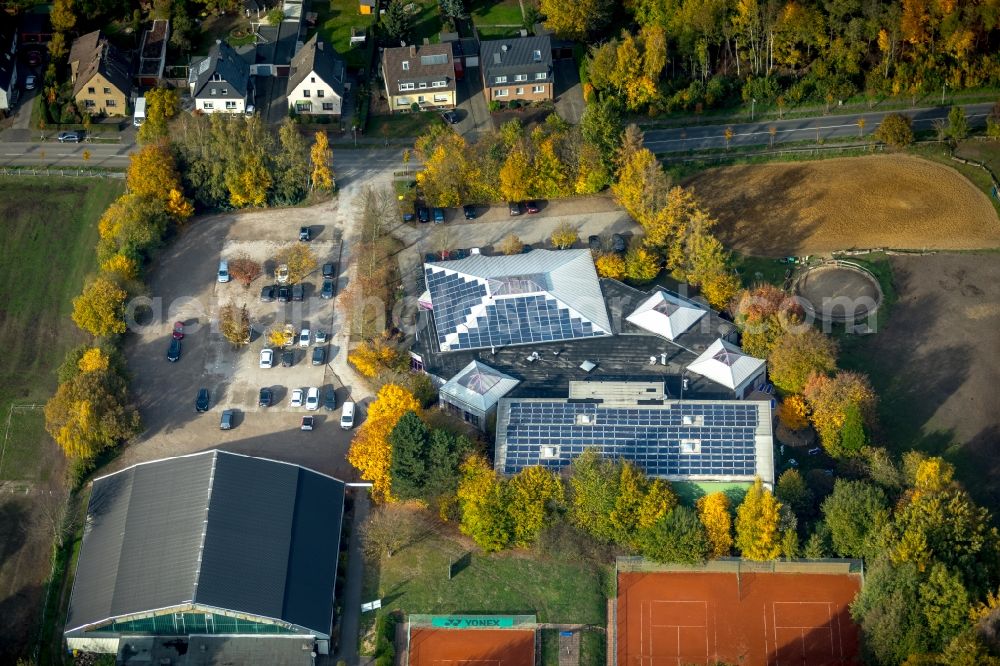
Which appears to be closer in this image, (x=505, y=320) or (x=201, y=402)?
(x=201, y=402)

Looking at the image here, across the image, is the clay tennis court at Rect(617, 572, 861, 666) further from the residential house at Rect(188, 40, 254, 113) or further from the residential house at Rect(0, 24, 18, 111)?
the residential house at Rect(0, 24, 18, 111)

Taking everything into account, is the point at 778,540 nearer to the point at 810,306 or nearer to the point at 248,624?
the point at 810,306

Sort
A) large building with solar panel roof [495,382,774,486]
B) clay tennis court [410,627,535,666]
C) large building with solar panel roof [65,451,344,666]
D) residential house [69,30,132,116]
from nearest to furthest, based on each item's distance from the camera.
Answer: large building with solar panel roof [65,451,344,666] < clay tennis court [410,627,535,666] < large building with solar panel roof [495,382,774,486] < residential house [69,30,132,116]

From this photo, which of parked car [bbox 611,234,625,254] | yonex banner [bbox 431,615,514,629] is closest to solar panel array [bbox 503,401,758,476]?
yonex banner [bbox 431,615,514,629]

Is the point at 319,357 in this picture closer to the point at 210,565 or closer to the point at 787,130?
the point at 210,565

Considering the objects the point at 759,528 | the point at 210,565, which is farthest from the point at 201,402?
the point at 759,528

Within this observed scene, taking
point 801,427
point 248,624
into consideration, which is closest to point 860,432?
point 801,427

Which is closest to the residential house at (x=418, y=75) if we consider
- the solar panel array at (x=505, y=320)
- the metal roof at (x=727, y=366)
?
the solar panel array at (x=505, y=320)
